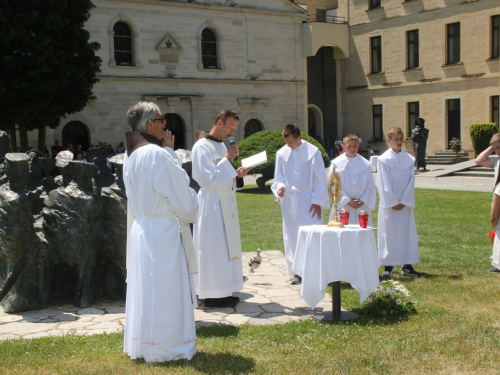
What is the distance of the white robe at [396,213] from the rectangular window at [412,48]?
86.5 ft

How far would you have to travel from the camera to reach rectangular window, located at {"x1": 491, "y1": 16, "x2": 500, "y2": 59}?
1148 inches

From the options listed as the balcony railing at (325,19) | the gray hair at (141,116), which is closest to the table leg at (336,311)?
the gray hair at (141,116)

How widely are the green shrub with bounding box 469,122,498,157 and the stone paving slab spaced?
22.4 m

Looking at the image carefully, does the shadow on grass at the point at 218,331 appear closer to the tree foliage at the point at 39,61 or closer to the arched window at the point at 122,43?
the tree foliage at the point at 39,61

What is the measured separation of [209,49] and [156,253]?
90.7 feet

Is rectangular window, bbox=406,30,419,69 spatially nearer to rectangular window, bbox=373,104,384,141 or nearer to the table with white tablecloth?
rectangular window, bbox=373,104,384,141

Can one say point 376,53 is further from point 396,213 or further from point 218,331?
point 218,331

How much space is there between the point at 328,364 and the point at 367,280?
4.38 feet

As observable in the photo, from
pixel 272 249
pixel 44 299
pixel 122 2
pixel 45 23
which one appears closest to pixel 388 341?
pixel 44 299

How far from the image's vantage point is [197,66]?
30797 mm

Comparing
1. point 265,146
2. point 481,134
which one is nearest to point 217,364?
point 265,146

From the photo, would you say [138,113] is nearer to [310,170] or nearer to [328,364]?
[328,364]

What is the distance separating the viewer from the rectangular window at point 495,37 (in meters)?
29.2

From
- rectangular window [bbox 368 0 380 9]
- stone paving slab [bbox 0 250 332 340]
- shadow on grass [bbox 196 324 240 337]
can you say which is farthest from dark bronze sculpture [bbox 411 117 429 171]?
shadow on grass [bbox 196 324 240 337]
